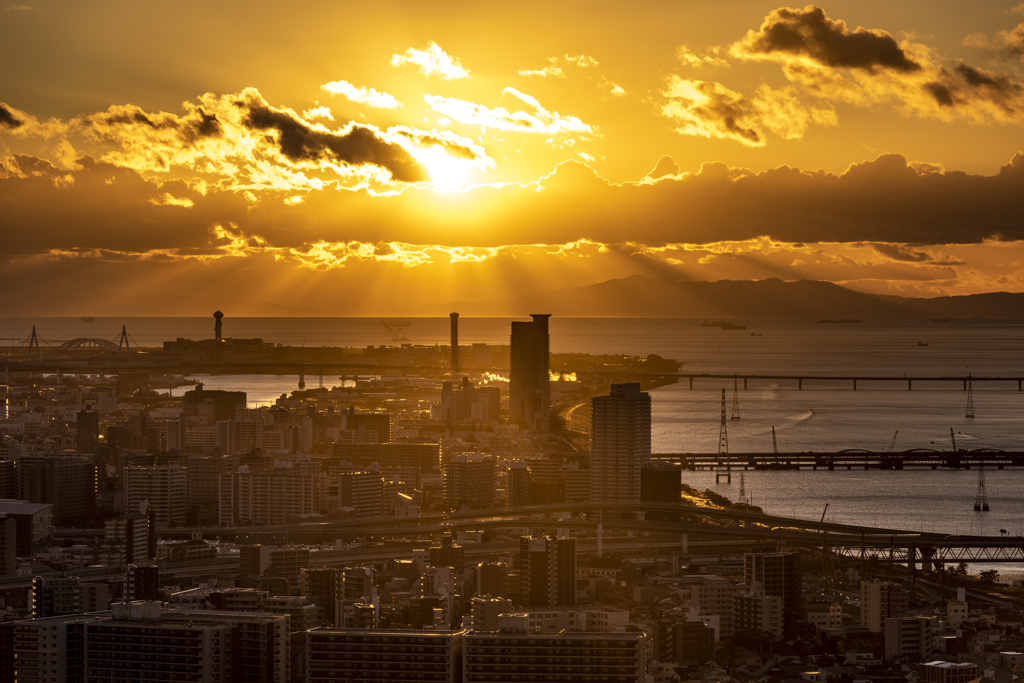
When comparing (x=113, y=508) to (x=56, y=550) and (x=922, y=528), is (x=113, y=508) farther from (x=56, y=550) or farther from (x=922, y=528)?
(x=922, y=528)

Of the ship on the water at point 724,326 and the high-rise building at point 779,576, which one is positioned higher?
the ship on the water at point 724,326

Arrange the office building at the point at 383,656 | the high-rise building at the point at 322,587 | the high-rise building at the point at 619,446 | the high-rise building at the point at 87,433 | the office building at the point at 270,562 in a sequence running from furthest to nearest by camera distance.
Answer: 1. the high-rise building at the point at 87,433
2. the high-rise building at the point at 619,446
3. the office building at the point at 270,562
4. the high-rise building at the point at 322,587
5. the office building at the point at 383,656

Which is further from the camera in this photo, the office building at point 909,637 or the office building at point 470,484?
the office building at point 470,484

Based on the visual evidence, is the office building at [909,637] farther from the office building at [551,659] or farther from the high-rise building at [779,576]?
the office building at [551,659]

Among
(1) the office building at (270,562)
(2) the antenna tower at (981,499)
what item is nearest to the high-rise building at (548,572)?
(1) the office building at (270,562)

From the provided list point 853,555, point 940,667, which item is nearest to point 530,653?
point 940,667

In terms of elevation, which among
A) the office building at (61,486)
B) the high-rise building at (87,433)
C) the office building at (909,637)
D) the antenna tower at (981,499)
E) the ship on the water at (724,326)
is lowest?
the office building at (909,637)

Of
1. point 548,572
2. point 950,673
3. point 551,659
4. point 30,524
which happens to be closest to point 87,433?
point 30,524

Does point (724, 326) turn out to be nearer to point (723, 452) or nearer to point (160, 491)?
point (723, 452)
